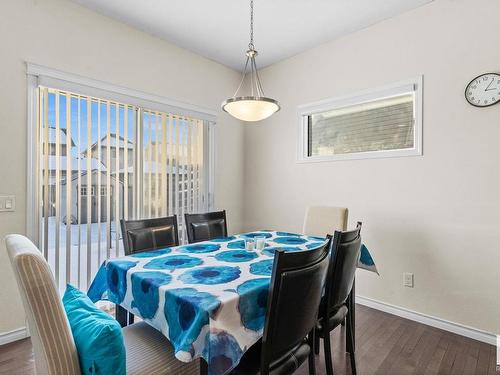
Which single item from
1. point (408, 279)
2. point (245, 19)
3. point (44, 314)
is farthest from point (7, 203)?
point (408, 279)

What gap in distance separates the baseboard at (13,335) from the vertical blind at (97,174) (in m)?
0.39

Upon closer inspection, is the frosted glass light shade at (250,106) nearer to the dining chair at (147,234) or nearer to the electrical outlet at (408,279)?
the dining chair at (147,234)

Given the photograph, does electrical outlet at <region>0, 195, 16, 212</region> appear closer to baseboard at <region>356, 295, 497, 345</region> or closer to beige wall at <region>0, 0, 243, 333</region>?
beige wall at <region>0, 0, 243, 333</region>

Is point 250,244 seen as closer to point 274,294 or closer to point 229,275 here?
point 229,275

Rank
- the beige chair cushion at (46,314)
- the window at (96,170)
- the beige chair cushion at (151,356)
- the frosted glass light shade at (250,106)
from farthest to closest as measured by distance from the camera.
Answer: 1. the window at (96,170)
2. the frosted glass light shade at (250,106)
3. the beige chair cushion at (151,356)
4. the beige chair cushion at (46,314)

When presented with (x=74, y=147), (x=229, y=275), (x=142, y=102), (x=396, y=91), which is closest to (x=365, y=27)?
(x=396, y=91)

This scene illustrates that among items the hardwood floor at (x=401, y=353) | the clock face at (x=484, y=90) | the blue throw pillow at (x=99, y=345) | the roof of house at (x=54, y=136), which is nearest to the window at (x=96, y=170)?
the roof of house at (x=54, y=136)

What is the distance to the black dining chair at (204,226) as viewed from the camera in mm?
2498

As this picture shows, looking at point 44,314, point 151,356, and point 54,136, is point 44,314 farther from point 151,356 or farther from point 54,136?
point 54,136

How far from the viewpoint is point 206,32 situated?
2.97m

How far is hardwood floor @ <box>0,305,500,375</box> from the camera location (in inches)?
73.4

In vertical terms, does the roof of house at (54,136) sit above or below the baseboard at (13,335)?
above

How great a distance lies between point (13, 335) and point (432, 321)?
3.37 metres

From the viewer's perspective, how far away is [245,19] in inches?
108
